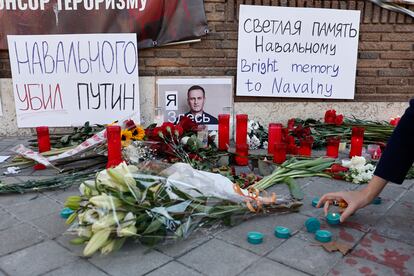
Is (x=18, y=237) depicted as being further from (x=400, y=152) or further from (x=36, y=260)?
(x=400, y=152)

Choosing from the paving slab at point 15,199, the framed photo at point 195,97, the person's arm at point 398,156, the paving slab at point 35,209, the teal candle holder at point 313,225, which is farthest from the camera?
the framed photo at point 195,97

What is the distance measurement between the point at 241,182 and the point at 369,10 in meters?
3.14

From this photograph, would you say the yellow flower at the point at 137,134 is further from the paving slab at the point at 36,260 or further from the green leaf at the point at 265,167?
the paving slab at the point at 36,260

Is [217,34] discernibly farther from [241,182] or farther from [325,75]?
[241,182]

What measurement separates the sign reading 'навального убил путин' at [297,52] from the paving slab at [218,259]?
3007mm

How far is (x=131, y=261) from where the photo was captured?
197 cm

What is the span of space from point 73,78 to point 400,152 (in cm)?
388

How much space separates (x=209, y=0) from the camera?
183 inches

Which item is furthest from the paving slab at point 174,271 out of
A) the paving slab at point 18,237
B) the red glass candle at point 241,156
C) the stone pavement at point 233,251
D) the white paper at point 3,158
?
the white paper at point 3,158

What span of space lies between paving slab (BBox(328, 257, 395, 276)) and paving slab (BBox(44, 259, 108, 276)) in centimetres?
112

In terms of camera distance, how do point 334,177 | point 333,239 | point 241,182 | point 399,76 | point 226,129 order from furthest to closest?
point 399,76, point 226,129, point 334,177, point 241,182, point 333,239

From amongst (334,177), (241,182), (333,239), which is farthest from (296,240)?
(334,177)

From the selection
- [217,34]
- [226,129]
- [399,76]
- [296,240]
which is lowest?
[296,240]

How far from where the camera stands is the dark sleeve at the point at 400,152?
1.98 metres
